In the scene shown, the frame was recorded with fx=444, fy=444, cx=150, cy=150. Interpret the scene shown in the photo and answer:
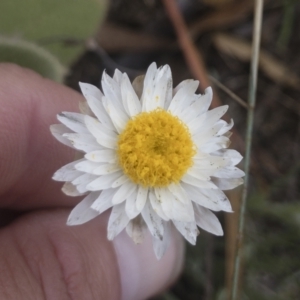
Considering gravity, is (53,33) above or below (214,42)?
below

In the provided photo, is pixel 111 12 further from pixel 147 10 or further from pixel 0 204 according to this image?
pixel 0 204

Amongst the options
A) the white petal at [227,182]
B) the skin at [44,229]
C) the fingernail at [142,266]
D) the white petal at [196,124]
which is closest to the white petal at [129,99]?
the white petal at [196,124]

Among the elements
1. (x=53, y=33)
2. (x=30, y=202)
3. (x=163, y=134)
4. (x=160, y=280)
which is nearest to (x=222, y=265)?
(x=160, y=280)

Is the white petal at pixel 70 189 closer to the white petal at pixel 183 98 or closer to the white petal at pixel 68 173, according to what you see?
the white petal at pixel 68 173

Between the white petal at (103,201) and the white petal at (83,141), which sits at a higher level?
the white petal at (83,141)

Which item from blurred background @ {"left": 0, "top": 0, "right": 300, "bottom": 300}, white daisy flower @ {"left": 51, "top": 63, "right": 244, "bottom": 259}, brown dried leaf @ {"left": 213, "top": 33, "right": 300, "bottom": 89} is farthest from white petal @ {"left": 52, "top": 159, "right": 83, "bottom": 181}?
brown dried leaf @ {"left": 213, "top": 33, "right": 300, "bottom": 89}
